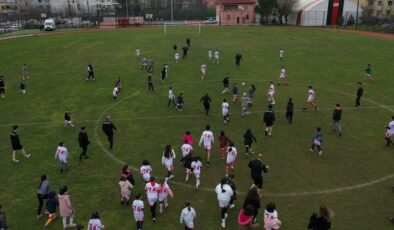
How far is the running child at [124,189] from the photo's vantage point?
14.1 m

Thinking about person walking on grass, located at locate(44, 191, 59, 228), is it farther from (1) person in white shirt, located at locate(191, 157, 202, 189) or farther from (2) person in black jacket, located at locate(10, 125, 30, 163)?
(2) person in black jacket, located at locate(10, 125, 30, 163)

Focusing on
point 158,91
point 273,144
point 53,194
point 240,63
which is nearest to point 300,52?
point 240,63

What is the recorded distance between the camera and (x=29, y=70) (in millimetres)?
41438

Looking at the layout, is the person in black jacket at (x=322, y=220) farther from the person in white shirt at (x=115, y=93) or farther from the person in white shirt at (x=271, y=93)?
the person in white shirt at (x=115, y=93)

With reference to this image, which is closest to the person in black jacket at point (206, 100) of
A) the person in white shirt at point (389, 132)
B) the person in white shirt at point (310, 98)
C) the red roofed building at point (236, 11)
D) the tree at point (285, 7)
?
the person in white shirt at point (310, 98)

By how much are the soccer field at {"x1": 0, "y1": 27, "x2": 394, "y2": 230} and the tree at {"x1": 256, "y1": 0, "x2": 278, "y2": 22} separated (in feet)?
122

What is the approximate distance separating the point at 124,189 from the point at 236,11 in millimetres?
82041

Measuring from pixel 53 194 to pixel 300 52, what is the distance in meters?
41.5

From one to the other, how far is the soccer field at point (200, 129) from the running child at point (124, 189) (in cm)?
29

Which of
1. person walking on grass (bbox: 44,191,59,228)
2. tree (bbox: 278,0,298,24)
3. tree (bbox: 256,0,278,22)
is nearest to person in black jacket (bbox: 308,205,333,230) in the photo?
person walking on grass (bbox: 44,191,59,228)

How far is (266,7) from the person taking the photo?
8481 cm

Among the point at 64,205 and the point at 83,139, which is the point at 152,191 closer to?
the point at 64,205

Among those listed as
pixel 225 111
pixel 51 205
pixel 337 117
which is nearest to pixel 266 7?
pixel 225 111

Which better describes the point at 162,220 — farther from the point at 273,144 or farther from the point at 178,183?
the point at 273,144
